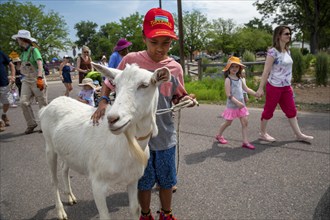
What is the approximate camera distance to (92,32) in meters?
104

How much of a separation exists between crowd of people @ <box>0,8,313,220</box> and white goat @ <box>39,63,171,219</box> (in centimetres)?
23

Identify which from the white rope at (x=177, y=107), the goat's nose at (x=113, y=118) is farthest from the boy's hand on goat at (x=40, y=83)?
the goat's nose at (x=113, y=118)

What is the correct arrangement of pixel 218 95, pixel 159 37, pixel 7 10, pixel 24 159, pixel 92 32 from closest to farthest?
pixel 159 37 < pixel 24 159 < pixel 218 95 < pixel 7 10 < pixel 92 32

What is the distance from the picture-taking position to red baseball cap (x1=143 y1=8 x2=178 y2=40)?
7.16 ft

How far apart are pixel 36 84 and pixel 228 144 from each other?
4646 mm

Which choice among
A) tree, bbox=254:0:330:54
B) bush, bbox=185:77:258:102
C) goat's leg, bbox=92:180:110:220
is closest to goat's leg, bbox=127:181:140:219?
goat's leg, bbox=92:180:110:220

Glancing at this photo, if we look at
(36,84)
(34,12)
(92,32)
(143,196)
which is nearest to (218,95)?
(36,84)

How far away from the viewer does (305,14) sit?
32281 millimetres

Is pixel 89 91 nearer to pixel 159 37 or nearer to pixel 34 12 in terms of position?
pixel 159 37

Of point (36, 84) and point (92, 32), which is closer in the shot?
point (36, 84)

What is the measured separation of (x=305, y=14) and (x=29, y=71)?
114ft

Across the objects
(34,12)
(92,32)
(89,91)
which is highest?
(92,32)

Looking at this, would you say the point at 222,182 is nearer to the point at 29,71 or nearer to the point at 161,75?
the point at 161,75

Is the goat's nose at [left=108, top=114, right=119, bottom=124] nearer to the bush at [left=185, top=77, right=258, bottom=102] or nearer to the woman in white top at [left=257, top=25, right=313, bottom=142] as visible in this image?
the woman in white top at [left=257, top=25, right=313, bottom=142]
